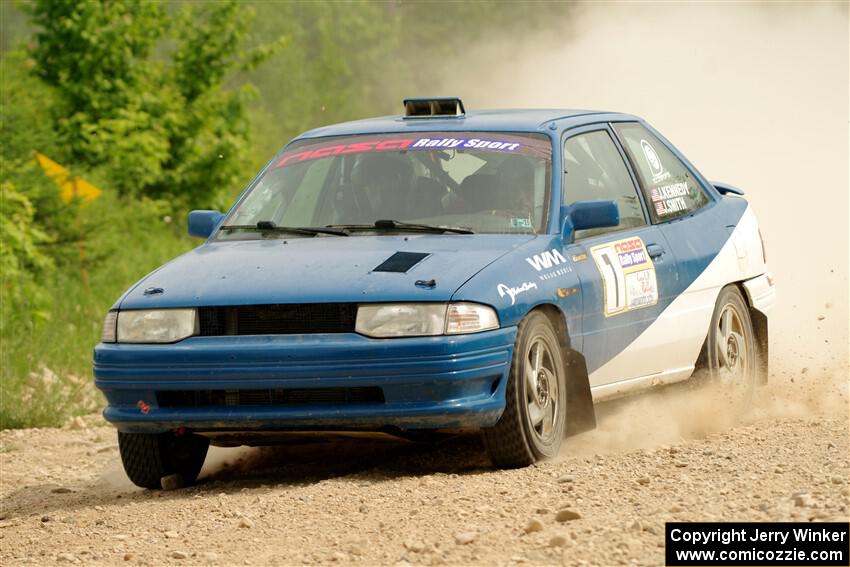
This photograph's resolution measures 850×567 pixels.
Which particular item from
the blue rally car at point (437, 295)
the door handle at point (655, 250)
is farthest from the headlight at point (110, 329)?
the door handle at point (655, 250)

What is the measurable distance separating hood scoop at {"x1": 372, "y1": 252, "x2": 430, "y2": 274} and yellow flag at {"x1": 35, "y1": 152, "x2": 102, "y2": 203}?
409 inches

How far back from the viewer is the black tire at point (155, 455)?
7.52 metres

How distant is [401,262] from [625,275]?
1.48 meters

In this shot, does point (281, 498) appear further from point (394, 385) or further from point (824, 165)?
point (824, 165)

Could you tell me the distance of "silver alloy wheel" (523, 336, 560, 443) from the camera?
7141 millimetres

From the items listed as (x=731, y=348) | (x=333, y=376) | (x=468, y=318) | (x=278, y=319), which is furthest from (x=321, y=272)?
(x=731, y=348)

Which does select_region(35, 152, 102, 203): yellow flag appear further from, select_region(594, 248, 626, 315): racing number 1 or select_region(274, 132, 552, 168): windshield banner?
select_region(594, 248, 626, 315): racing number 1

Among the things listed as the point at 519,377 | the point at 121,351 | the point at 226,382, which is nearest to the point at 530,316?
the point at 519,377

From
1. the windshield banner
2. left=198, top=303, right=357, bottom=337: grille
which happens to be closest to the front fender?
left=198, top=303, right=357, bottom=337: grille

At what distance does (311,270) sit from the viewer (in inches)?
277

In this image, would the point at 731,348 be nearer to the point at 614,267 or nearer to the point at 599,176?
the point at 599,176

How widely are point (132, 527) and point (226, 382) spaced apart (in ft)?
2.51

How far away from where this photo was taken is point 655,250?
839 centimetres

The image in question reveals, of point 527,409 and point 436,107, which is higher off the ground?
point 436,107
